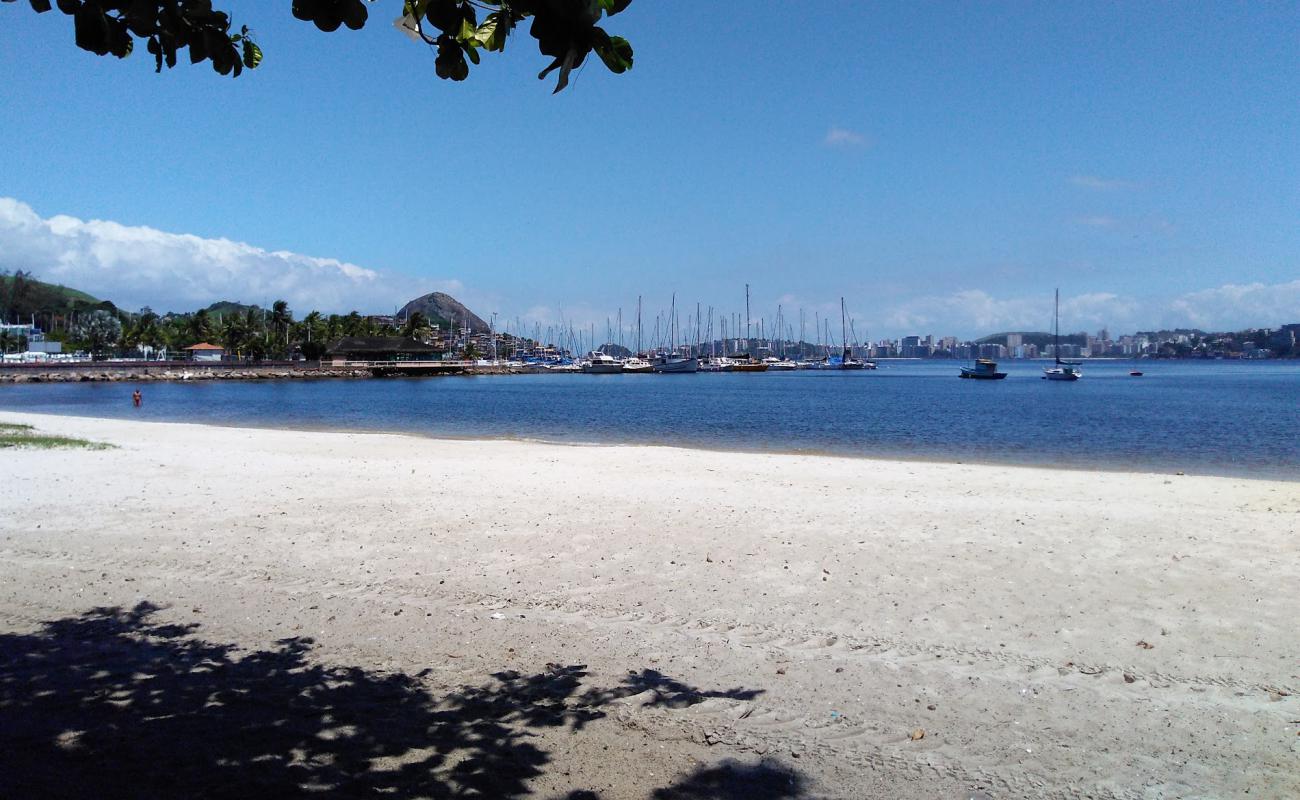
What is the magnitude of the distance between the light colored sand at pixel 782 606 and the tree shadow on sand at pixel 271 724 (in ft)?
0.55

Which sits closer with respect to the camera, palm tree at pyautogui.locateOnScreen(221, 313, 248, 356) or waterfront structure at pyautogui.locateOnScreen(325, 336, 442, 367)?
waterfront structure at pyautogui.locateOnScreen(325, 336, 442, 367)

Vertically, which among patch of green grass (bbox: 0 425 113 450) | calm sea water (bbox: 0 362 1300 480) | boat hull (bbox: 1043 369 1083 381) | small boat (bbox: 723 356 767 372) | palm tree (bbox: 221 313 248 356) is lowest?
calm sea water (bbox: 0 362 1300 480)

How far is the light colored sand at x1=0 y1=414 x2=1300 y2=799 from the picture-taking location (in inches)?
174

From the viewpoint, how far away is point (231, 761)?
4.07 meters

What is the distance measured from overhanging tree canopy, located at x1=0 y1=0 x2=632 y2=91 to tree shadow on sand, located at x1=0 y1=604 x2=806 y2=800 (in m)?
3.49

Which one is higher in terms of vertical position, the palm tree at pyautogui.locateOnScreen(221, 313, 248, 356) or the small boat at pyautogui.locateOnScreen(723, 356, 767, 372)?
the palm tree at pyautogui.locateOnScreen(221, 313, 248, 356)

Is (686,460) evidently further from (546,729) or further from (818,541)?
(546,729)

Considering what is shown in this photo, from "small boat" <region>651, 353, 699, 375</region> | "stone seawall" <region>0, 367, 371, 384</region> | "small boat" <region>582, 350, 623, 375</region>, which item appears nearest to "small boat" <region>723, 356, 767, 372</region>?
"small boat" <region>651, 353, 699, 375</region>

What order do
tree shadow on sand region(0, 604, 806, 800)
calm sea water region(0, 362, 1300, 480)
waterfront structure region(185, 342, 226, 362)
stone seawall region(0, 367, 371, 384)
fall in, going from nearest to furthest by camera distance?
tree shadow on sand region(0, 604, 806, 800), calm sea water region(0, 362, 1300, 480), stone seawall region(0, 367, 371, 384), waterfront structure region(185, 342, 226, 362)

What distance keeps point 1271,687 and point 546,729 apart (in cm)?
499

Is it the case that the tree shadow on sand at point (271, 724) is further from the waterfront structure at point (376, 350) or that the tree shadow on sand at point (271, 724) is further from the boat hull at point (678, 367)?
the boat hull at point (678, 367)

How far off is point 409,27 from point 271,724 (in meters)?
3.99

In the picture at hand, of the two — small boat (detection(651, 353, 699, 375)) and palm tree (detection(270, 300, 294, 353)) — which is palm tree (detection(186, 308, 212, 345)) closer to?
palm tree (detection(270, 300, 294, 353))

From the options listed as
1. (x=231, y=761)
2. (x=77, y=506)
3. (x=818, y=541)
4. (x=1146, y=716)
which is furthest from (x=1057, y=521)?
(x=77, y=506)
